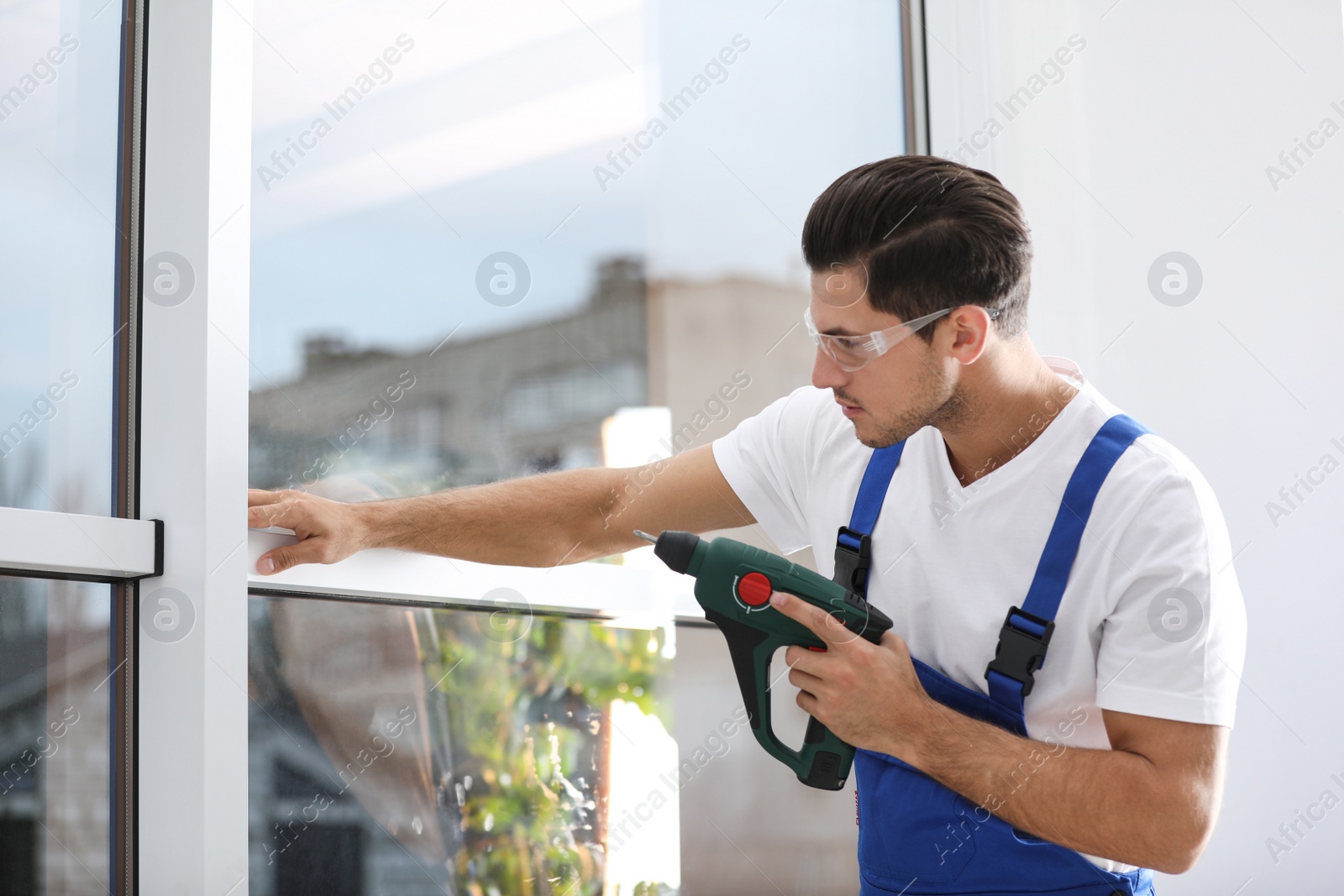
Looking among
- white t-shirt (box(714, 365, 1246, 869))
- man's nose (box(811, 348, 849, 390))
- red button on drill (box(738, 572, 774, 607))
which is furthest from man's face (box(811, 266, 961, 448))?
red button on drill (box(738, 572, 774, 607))

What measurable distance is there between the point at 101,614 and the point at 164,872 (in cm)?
26

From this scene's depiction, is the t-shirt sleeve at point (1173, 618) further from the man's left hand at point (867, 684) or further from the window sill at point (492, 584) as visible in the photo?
the window sill at point (492, 584)

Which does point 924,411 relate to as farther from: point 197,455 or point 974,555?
point 197,455

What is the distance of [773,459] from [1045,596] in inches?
17.0

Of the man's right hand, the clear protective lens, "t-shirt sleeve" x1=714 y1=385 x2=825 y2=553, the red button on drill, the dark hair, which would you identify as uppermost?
the dark hair

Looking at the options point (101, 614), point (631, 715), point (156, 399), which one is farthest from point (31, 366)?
point (631, 715)

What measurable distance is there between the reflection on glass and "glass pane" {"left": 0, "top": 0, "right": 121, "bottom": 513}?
0.26 meters

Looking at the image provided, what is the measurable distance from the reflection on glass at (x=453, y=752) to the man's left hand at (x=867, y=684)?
1.47 ft

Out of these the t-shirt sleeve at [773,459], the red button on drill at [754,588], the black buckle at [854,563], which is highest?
the t-shirt sleeve at [773,459]

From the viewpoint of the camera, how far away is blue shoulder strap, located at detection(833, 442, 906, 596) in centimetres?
138

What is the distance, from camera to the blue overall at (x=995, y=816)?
4.04ft

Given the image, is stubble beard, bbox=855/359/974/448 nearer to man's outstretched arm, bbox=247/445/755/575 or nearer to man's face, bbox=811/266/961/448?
man's face, bbox=811/266/961/448

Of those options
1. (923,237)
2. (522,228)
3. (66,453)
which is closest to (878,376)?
(923,237)

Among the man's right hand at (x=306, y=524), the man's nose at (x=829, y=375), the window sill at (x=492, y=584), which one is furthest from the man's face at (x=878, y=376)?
the man's right hand at (x=306, y=524)
